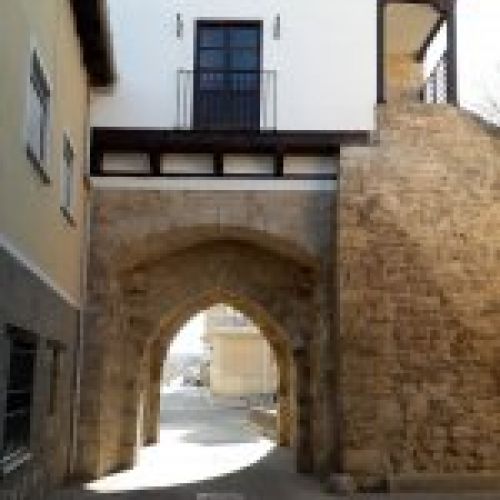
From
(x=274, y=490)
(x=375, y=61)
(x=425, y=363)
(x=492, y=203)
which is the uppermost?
(x=375, y=61)

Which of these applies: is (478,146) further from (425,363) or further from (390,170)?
(425,363)

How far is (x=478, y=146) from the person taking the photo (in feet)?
47.2

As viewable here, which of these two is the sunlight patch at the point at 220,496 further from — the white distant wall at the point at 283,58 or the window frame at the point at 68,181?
the white distant wall at the point at 283,58

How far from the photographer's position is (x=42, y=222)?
10.7 metres

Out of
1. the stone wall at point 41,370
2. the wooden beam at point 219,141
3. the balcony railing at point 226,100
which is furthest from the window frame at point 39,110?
the balcony railing at point 226,100

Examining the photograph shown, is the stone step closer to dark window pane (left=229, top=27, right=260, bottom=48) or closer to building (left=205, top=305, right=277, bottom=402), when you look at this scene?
dark window pane (left=229, top=27, right=260, bottom=48)

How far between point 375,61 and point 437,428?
5241 mm

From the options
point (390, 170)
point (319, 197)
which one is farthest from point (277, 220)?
point (390, 170)

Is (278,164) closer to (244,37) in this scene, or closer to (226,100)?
(226,100)

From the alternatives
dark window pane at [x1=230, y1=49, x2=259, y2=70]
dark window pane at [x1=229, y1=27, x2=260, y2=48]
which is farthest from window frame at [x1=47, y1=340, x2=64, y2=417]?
dark window pane at [x1=229, y1=27, x2=260, y2=48]

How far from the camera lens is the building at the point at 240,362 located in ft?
132

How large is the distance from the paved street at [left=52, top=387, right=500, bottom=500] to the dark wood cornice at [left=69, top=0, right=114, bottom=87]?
5.51 meters

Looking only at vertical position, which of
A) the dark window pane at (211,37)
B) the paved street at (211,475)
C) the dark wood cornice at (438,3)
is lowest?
the paved street at (211,475)

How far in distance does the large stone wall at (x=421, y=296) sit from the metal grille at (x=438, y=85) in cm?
110
